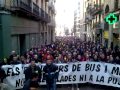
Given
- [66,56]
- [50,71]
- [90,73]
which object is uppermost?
[66,56]

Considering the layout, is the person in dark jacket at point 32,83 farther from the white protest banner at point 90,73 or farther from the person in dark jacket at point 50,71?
the white protest banner at point 90,73

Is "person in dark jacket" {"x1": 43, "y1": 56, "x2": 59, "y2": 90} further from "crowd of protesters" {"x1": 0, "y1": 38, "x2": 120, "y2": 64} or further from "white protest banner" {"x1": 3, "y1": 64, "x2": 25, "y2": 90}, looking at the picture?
"crowd of protesters" {"x1": 0, "y1": 38, "x2": 120, "y2": 64}

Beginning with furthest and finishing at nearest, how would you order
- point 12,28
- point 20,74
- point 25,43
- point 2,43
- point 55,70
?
1. point 25,43
2. point 12,28
3. point 2,43
4. point 20,74
5. point 55,70

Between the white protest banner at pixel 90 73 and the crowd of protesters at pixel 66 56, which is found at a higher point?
the crowd of protesters at pixel 66 56

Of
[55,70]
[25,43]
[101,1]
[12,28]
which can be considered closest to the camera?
[55,70]

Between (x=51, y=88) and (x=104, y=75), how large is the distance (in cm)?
280

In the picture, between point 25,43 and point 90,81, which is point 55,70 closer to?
point 90,81

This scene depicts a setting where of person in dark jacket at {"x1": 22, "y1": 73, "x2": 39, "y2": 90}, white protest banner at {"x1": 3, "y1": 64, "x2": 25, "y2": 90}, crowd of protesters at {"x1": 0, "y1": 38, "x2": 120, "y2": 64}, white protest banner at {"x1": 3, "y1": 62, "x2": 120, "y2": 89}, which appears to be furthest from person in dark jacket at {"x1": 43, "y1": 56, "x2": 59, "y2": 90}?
crowd of protesters at {"x1": 0, "y1": 38, "x2": 120, "y2": 64}

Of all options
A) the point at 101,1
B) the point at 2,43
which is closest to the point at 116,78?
the point at 2,43

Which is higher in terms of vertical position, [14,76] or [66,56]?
[66,56]

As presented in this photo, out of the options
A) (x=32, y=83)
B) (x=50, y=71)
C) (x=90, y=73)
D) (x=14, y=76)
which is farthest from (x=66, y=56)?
(x=32, y=83)

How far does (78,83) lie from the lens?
552 inches

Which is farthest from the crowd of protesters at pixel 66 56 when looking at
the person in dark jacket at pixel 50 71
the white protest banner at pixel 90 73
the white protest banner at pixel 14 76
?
the person in dark jacket at pixel 50 71

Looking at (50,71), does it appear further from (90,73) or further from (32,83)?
(90,73)
